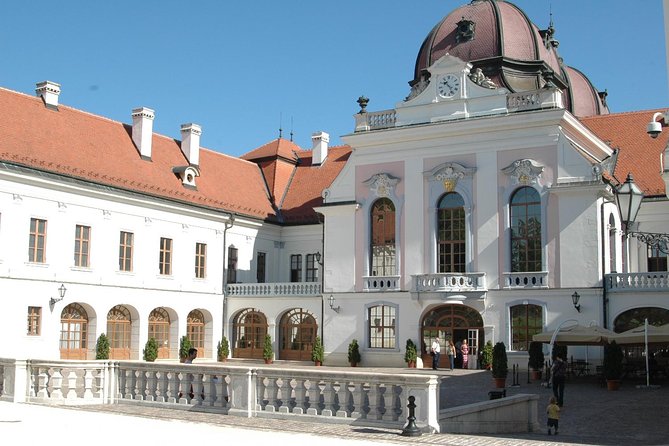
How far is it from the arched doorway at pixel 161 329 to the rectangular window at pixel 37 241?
259 inches

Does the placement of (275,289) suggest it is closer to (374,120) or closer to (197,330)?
(197,330)

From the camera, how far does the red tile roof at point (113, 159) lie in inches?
1313

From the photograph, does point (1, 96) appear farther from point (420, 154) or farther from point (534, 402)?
point (534, 402)

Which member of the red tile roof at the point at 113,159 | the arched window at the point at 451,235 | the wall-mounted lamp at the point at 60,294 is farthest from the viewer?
the arched window at the point at 451,235

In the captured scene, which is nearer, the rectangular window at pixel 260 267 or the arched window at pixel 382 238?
the arched window at pixel 382 238

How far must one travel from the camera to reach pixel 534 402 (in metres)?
17.2

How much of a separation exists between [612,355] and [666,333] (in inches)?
68.8

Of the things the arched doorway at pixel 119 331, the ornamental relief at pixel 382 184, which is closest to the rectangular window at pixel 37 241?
the arched doorway at pixel 119 331

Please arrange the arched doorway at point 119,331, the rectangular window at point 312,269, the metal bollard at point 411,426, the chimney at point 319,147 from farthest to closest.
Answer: the chimney at point 319,147 < the rectangular window at point 312,269 < the arched doorway at point 119,331 < the metal bollard at point 411,426

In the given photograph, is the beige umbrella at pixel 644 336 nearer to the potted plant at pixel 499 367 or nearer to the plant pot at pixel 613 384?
the plant pot at pixel 613 384

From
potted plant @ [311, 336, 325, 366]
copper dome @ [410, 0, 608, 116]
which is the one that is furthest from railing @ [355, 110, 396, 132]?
potted plant @ [311, 336, 325, 366]

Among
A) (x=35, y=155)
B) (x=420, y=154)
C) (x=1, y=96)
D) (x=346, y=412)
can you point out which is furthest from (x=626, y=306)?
(x=1, y=96)

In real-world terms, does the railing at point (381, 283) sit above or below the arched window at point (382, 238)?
below

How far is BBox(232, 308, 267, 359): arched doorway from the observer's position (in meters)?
40.7
